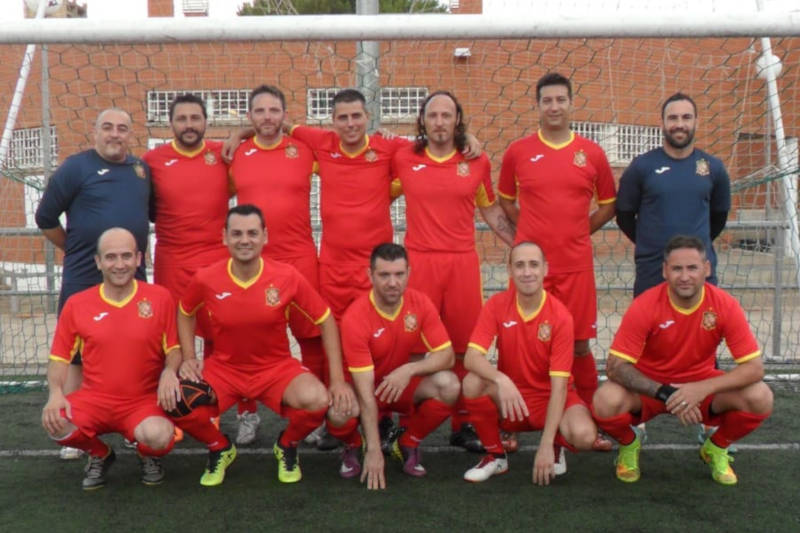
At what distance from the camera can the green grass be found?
9.94ft

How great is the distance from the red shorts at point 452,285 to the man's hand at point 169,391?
1.25m

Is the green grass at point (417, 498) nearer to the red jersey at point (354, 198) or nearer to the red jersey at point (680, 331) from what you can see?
the red jersey at point (680, 331)

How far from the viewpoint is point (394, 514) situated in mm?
3125

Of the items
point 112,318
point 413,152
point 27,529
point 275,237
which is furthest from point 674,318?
point 27,529

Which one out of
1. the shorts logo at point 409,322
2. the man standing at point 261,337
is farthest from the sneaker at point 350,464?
the shorts logo at point 409,322

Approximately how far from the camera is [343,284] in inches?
159

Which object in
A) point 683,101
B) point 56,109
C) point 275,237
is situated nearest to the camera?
point 683,101

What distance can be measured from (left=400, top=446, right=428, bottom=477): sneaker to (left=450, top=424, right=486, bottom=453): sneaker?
424mm

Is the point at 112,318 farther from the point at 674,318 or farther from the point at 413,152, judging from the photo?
the point at 674,318

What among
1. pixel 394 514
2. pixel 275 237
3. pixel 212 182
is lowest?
pixel 394 514

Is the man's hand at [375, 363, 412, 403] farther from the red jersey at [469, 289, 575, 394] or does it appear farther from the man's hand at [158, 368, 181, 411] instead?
the man's hand at [158, 368, 181, 411]

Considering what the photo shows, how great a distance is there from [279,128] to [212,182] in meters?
0.46

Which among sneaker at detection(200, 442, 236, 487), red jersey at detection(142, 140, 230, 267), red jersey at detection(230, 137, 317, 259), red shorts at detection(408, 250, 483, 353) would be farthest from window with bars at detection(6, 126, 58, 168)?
red shorts at detection(408, 250, 483, 353)

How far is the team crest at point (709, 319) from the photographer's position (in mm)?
3482
